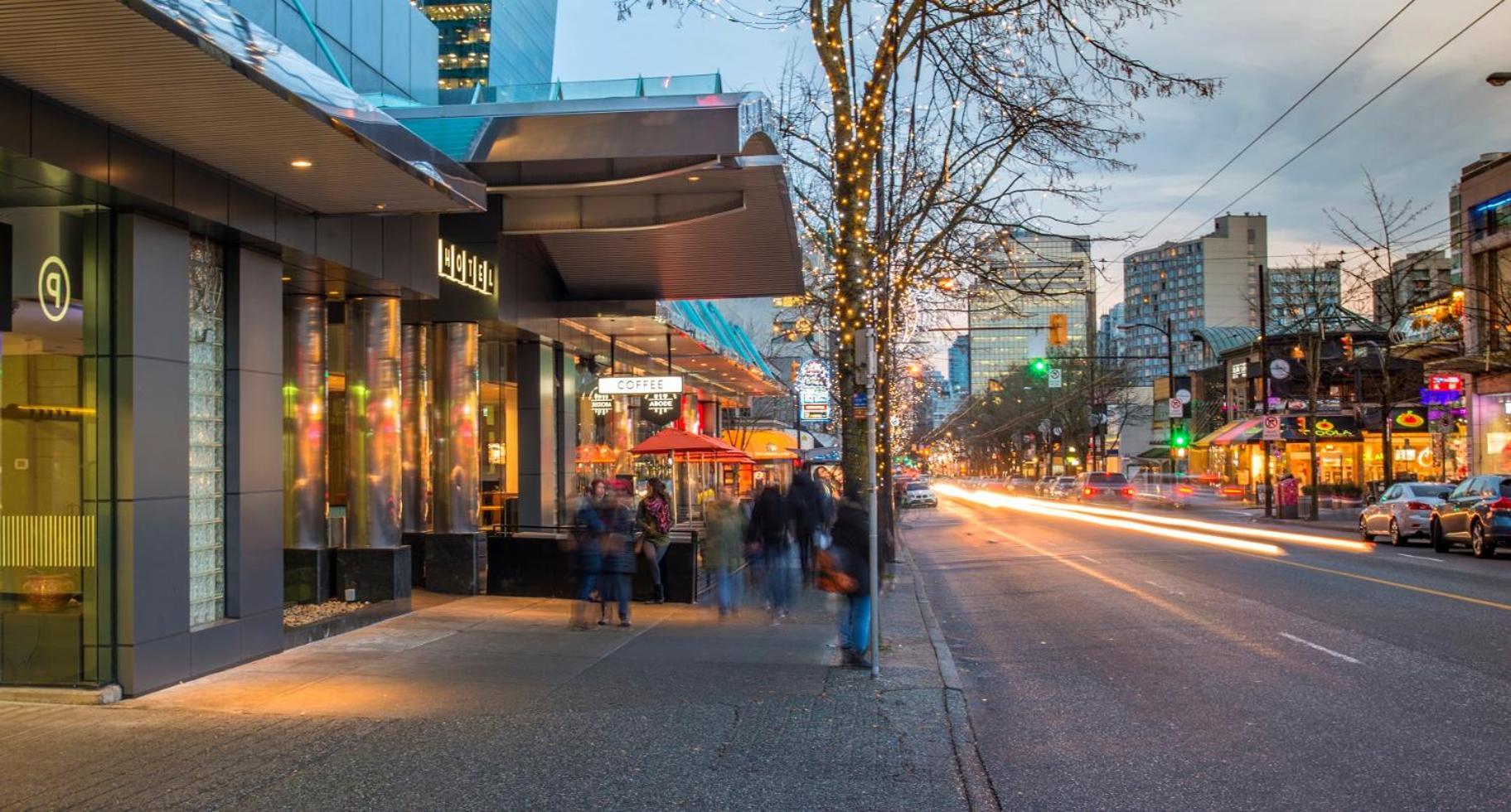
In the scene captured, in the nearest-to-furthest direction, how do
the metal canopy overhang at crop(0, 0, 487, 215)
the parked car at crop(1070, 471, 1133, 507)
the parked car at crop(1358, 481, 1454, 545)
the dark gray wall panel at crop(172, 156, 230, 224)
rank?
1. the metal canopy overhang at crop(0, 0, 487, 215)
2. the dark gray wall panel at crop(172, 156, 230, 224)
3. the parked car at crop(1358, 481, 1454, 545)
4. the parked car at crop(1070, 471, 1133, 507)

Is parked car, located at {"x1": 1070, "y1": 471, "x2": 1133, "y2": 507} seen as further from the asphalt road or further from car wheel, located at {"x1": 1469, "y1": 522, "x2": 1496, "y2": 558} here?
the asphalt road

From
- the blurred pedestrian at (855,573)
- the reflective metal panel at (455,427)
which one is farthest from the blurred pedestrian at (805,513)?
the blurred pedestrian at (855,573)

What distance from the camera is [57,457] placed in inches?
371

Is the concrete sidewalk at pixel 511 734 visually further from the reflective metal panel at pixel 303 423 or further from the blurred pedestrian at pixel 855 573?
the reflective metal panel at pixel 303 423

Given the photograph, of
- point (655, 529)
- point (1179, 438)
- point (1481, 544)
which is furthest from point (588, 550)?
point (1179, 438)

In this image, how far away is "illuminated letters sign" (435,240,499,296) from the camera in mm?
15547

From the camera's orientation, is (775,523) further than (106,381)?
Yes

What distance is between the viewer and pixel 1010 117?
15008 mm

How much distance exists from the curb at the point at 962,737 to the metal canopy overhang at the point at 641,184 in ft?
18.6

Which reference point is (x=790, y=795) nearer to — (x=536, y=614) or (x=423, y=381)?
(x=536, y=614)

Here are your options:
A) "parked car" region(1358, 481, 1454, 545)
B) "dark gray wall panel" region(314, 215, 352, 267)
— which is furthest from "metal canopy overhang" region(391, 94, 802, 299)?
"parked car" region(1358, 481, 1454, 545)

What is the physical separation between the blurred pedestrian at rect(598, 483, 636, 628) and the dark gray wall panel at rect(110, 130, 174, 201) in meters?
5.78

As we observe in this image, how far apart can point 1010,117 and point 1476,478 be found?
51.3ft

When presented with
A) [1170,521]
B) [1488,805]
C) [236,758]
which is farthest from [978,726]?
[1170,521]
